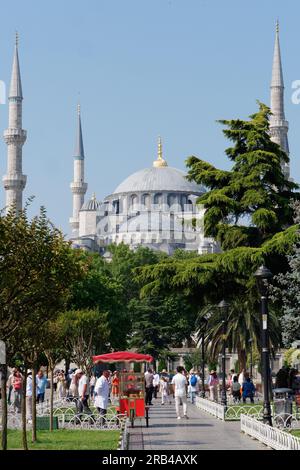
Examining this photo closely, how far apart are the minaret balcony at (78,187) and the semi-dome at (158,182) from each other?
10209mm

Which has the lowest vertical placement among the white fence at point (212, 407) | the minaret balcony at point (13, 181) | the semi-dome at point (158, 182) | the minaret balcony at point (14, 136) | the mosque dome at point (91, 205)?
the white fence at point (212, 407)

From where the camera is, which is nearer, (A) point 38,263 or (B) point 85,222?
(A) point 38,263

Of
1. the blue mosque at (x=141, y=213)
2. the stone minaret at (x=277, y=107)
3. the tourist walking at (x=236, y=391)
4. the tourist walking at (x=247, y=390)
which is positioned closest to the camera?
the tourist walking at (x=247, y=390)

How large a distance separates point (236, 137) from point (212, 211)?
2.35m

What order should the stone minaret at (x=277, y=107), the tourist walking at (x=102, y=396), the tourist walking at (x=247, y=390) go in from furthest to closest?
the stone minaret at (x=277, y=107)
the tourist walking at (x=247, y=390)
the tourist walking at (x=102, y=396)

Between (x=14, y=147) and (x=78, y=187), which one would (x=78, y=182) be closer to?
(x=78, y=187)

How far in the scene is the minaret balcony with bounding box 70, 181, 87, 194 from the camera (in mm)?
120812

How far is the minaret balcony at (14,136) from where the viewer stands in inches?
3125

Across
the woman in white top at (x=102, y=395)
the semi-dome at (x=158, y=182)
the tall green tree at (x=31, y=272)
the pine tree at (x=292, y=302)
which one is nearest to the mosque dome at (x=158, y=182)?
the semi-dome at (x=158, y=182)

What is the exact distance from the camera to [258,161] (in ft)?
93.4

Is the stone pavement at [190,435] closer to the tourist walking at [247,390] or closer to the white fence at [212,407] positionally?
the white fence at [212,407]

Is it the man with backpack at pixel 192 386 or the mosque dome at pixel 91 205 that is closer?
the man with backpack at pixel 192 386
